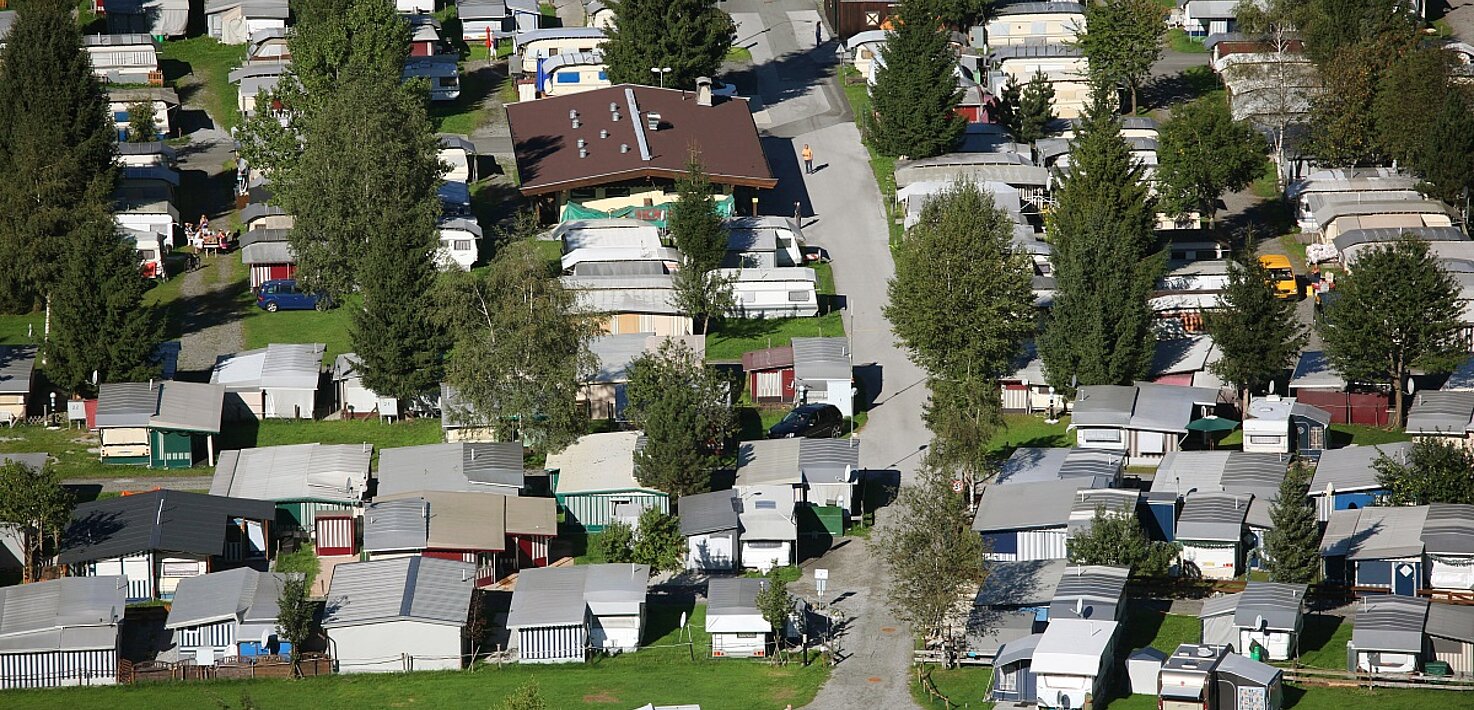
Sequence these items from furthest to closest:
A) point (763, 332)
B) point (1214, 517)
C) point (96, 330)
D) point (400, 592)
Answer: point (763, 332) → point (96, 330) → point (1214, 517) → point (400, 592)

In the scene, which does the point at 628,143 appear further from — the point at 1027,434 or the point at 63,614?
the point at 63,614

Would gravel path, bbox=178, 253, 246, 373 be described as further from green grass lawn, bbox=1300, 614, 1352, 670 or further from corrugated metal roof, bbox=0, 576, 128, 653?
green grass lawn, bbox=1300, 614, 1352, 670

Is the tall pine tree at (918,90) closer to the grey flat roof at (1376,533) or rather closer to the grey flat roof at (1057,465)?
the grey flat roof at (1057,465)

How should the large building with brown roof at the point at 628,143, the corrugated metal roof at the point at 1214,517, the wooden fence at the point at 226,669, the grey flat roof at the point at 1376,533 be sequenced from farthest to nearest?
the large building with brown roof at the point at 628,143 < the corrugated metal roof at the point at 1214,517 < the grey flat roof at the point at 1376,533 < the wooden fence at the point at 226,669

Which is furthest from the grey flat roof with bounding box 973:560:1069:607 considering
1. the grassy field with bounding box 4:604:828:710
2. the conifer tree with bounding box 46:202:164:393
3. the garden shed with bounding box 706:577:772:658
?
the conifer tree with bounding box 46:202:164:393

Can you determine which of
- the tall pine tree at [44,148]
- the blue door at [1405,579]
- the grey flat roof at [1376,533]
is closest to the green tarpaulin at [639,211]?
the tall pine tree at [44,148]

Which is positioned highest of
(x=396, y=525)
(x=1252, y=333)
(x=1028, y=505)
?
(x=1252, y=333)

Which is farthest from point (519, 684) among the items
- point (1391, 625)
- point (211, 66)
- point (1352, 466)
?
point (211, 66)
